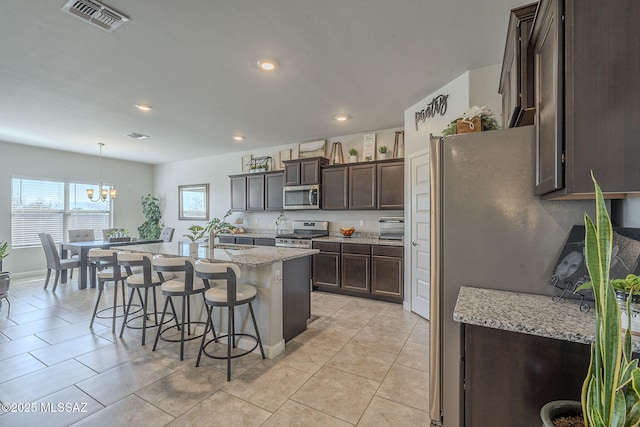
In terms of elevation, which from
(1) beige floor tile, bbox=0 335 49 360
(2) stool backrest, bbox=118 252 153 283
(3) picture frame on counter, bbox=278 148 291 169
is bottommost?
(1) beige floor tile, bbox=0 335 49 360

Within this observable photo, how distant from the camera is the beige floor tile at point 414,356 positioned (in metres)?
2.53

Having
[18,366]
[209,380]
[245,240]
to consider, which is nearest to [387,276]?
[209,380]

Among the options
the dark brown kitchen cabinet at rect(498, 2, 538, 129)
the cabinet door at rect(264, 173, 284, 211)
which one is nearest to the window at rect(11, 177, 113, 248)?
the cabinet door at rect(264, 173, 284, 211)

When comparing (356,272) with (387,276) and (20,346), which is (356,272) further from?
(20,346)

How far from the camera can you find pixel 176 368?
244 centimetres

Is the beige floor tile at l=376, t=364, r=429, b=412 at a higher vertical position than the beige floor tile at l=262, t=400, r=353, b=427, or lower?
lower

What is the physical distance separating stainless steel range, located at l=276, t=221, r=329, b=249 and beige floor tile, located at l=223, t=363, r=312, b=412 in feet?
8.83

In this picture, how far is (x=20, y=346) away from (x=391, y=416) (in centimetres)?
355

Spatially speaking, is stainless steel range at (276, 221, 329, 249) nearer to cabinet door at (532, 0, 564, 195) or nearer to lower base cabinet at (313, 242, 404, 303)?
lower base cabinet at (313, 242, 404, 303)

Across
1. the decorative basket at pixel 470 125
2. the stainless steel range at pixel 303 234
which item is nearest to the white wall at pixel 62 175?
the stainless steel range at pixel 303 234

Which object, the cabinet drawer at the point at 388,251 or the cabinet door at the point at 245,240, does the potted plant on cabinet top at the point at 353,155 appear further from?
the cabinet door at the point at 245,240

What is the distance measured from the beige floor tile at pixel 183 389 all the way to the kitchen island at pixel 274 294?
0.51 m

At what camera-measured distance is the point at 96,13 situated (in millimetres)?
2045

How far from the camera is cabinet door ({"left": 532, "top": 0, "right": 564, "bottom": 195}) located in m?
1.16
